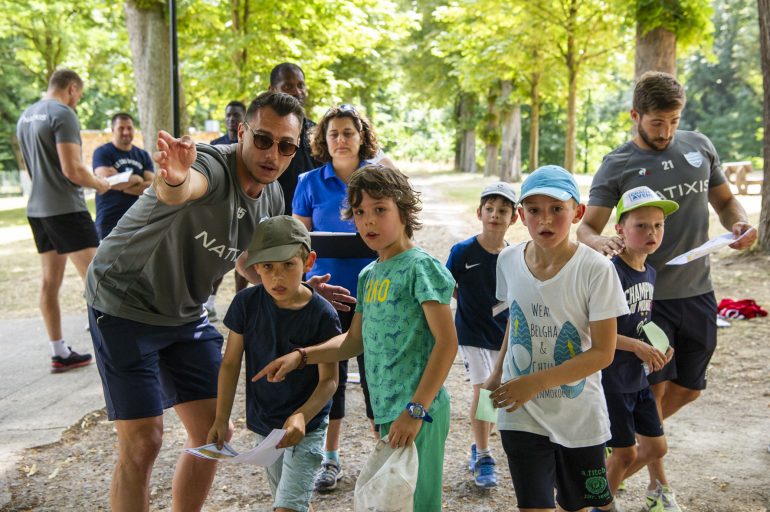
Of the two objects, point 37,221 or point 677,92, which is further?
point 37,221

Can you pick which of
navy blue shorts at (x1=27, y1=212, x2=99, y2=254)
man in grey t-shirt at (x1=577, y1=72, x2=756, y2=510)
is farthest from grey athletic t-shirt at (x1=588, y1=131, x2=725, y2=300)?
navy blue shorts at (x1=27, y1=212, x2=99, y2=254)

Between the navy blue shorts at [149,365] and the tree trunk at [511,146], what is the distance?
2543 cm

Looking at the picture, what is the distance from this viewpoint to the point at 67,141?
6176 millimetres

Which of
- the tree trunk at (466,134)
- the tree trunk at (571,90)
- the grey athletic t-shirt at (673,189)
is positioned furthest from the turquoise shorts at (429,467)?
the tree trunk at (466,134)

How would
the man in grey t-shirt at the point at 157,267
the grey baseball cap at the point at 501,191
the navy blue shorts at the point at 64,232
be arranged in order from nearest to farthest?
the man in grey t-shirt at the point at 157,267, the grey baseball cap at the point at 501,191, the navy blue shorts at the point at 64,232

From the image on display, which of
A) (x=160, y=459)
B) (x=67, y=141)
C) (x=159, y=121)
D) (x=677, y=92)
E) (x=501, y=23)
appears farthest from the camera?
(x=501, y=23)

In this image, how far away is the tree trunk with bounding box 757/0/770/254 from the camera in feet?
29.7

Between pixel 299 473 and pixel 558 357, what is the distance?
45.1 inches

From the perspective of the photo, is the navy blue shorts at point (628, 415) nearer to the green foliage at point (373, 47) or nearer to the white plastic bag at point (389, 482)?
the white plastic bag at point (389, 482)

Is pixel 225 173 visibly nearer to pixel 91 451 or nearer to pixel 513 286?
pixel 513 286

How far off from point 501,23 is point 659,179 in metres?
17.1

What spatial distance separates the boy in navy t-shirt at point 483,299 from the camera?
405 centimetres

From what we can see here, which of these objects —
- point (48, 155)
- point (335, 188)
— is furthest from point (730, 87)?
point (335, 188)

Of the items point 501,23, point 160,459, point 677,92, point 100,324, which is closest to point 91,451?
point 160,459
